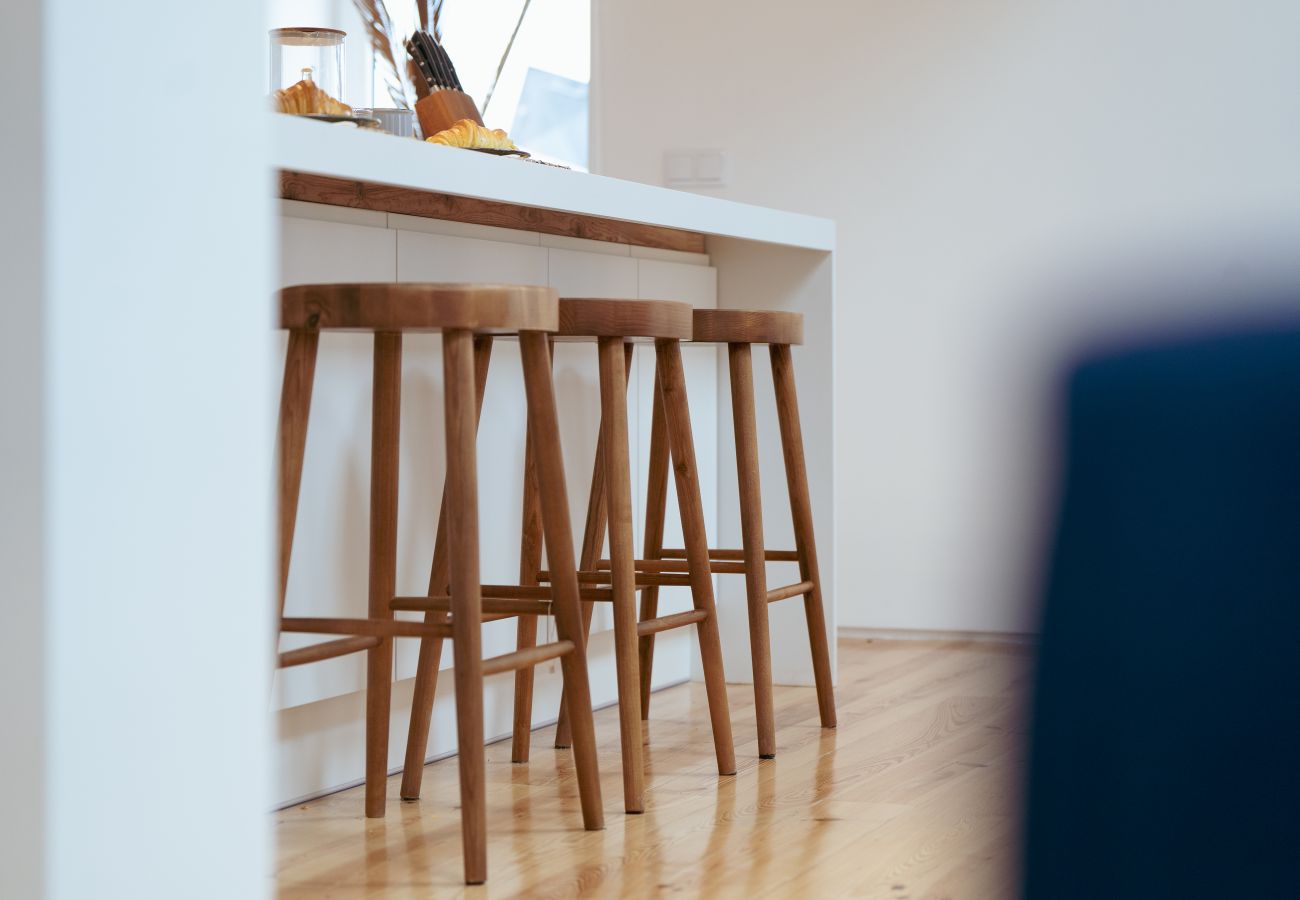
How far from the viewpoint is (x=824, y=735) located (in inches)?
108

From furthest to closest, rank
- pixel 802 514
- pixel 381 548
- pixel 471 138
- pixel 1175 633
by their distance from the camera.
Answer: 1. pixel 802 514
2. pixel 471 138
3. pixel 381 548
4. pixel 1175 633

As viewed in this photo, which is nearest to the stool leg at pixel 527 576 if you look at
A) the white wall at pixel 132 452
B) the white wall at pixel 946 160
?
the white wall at pixel 132 452

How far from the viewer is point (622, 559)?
214cm

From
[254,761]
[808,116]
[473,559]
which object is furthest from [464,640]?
[808,116]

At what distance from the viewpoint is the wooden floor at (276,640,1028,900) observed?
1.82 metres

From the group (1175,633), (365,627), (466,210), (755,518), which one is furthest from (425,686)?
(1175,633)

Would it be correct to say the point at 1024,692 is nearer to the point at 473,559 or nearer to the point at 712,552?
the point at 473,559

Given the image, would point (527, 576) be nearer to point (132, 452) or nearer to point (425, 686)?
point (425, 686)

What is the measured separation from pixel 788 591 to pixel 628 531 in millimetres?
627

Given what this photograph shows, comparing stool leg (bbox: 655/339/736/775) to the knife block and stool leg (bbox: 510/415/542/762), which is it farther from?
the knife block

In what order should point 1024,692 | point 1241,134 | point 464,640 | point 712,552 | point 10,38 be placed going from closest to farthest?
point 1024,692 → point 10,38 → point 464,640 → point 712,552 → point 1241,134

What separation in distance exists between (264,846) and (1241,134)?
3.25 m

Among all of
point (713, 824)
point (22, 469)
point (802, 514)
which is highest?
point (22, 469)

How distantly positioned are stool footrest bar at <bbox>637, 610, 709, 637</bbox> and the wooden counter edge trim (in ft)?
2.29
